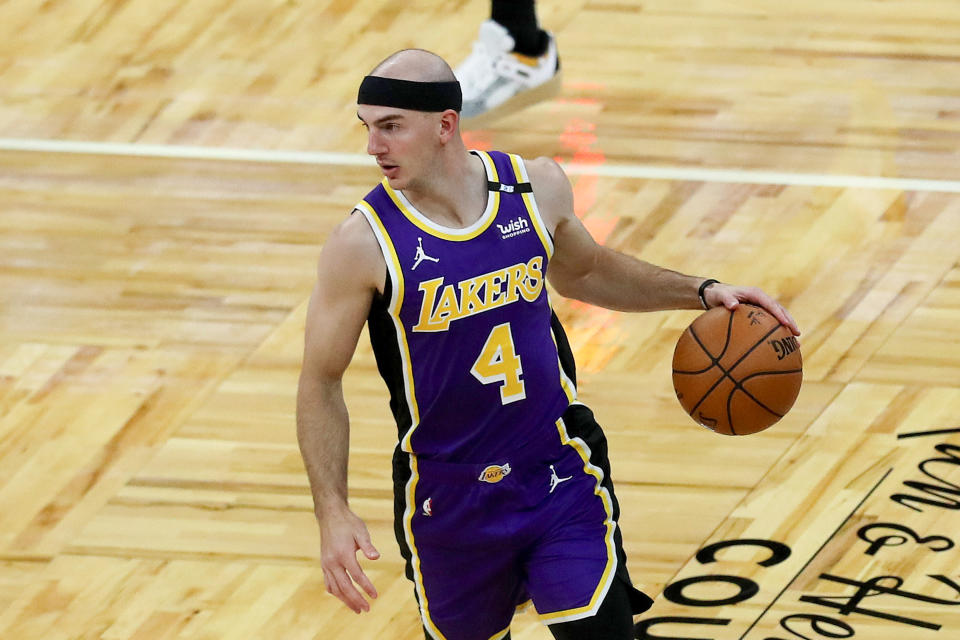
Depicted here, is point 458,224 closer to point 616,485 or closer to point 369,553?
point 369,553

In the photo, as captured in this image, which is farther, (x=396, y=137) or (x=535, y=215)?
(x=535, y=215)

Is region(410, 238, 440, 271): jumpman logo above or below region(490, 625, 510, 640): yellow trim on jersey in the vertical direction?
above

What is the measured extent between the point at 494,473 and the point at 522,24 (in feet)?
15.5

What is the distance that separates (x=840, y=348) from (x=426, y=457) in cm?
288

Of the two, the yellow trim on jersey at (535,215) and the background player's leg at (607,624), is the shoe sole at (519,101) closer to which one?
the yellow trim on jersey at (535,215)

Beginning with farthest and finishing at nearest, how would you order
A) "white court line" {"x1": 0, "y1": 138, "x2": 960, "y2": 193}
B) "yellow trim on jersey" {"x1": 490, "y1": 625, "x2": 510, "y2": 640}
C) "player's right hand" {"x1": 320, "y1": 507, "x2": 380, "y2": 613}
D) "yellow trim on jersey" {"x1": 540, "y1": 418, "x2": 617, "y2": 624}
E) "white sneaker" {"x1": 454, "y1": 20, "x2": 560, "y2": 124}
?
"white sneaker" {"x1": 454, "y1": 20, "x2": 560, "y2": 124} → "white court line" {"x1": 0, "y1": 138, "x2": 960, "y2": 193} → "yellow trim on jersey" {"x1": 490, "y1": 625, "x2": 510, "y2": 640} → "yellow trim on jersey" {"x1": 540, "y1": 418, "x2": 617, "y2": 624} → "player's right hand" {"x1": 320, "y1": 507, "x2": 380, "y2": 613}

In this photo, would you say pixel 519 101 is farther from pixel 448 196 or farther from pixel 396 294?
pixel 396 294

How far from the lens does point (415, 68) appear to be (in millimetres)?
4219

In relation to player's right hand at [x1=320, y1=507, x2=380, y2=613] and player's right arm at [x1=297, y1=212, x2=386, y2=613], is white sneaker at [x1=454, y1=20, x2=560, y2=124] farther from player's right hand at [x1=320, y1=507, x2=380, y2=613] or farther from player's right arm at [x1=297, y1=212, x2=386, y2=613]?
player's right hand at [x1=320, y1=507, x2=380, y2=613]

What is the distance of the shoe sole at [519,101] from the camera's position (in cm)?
868

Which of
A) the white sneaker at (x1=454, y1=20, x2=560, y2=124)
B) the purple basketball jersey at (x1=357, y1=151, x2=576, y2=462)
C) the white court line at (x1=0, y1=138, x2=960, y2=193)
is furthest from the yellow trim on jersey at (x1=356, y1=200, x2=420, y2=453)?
the white sneaker at (x1=454, y1=20, x2=560, y2=124)

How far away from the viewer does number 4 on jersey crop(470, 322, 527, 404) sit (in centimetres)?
430

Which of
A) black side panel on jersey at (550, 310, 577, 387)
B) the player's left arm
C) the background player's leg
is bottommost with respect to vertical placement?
the background player's leg

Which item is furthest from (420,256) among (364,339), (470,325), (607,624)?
(364,339)
